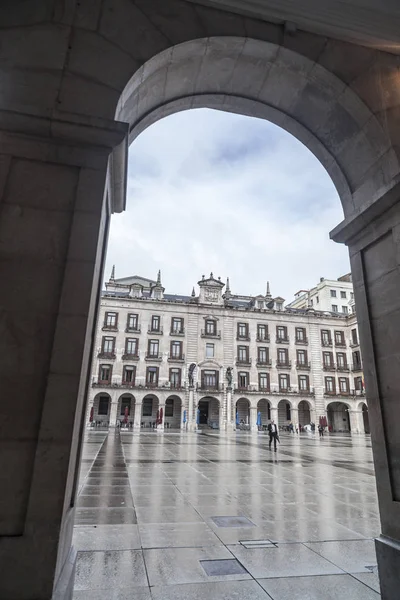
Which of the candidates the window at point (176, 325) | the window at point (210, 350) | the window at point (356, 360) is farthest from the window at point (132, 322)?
the window at point (356, 360)

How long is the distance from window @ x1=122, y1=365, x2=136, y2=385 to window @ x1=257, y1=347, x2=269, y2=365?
16191mm

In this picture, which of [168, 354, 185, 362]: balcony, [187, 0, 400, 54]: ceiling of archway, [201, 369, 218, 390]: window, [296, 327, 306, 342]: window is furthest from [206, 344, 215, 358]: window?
[187, 0, 400, 54]: ceiling of archway

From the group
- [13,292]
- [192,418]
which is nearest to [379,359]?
[13,292]

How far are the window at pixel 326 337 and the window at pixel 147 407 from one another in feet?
80.9

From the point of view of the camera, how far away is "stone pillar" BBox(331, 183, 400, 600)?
340cm

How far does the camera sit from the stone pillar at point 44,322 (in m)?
2.45

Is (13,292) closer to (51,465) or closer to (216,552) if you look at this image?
(51,465)

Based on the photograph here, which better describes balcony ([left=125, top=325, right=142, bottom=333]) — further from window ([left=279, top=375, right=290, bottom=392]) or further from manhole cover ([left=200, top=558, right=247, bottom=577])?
manhole cover ([left=200, top=558, right=247, bottom=577])

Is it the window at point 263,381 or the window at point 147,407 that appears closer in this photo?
the window at point 147,407

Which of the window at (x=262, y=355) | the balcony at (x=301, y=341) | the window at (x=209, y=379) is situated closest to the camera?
the window at (x=209, y=379)

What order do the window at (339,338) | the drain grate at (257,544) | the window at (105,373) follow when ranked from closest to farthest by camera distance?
the drain grate at (257,544), the window at (105,373), the window at (339,338)

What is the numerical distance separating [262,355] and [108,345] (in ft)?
64.9

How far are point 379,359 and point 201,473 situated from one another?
25.9ft

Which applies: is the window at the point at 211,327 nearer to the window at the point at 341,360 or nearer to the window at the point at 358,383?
the window at the point at 341,360
